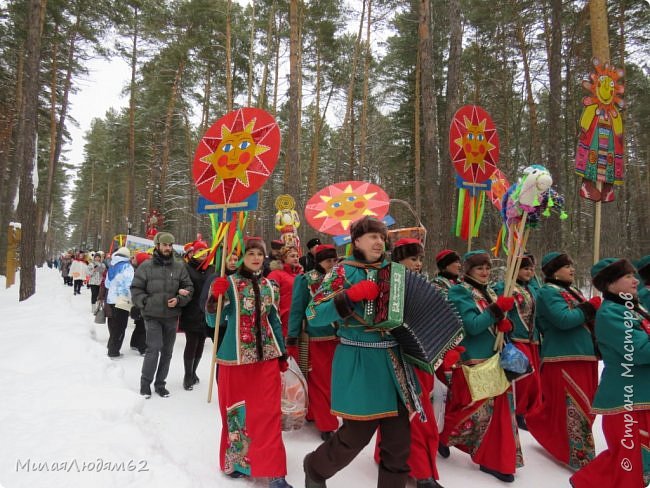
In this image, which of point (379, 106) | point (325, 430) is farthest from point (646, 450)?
point (379, 106)

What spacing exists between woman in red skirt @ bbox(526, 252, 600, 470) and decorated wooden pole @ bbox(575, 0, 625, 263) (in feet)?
3.43

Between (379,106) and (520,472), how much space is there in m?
20.5

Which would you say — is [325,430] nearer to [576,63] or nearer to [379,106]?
→ [576,63]

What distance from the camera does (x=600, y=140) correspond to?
441cm

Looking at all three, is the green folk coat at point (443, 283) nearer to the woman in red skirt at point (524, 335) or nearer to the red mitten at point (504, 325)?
the woman in red skirt at point (524, 335)

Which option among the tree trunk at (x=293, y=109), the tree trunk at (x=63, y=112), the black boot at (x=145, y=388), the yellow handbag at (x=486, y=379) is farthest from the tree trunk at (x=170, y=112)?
the yellow handbag at (x=486, y=379)

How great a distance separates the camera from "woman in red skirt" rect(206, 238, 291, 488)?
3.15 m

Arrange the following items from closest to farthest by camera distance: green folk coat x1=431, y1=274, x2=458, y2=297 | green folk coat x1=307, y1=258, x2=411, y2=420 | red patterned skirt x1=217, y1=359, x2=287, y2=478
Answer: green folk coat x1=307, y1=258, x2=411, y2=420 < red patterned skirt x1=217, y1=359, x2=287, y2=478 < green folk coat x1=431, y1=274, x2=458, y2=297

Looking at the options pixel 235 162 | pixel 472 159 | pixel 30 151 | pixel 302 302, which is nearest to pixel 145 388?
pixel 302 302

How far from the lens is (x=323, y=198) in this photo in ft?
20.2

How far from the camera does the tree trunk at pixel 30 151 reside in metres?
12.2

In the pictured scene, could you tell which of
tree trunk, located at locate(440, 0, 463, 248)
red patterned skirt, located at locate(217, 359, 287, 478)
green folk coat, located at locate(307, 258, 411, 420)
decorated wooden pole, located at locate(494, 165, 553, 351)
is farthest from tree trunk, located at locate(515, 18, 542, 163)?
red patterned skirt, located at locate(217, 359, 287, 478)

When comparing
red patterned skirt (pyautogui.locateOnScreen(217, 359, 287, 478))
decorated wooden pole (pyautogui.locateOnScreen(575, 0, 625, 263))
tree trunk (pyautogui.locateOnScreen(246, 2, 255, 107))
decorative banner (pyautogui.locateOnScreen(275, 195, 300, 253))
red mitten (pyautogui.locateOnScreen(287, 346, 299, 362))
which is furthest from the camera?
tree trunk (pyautogui.locateOnScreen(246, 2, 255, 107))

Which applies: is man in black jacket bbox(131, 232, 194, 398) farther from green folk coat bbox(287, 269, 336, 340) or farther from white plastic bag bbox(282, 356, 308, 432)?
white plastic bag bbox(282, 356, 308, 432)
